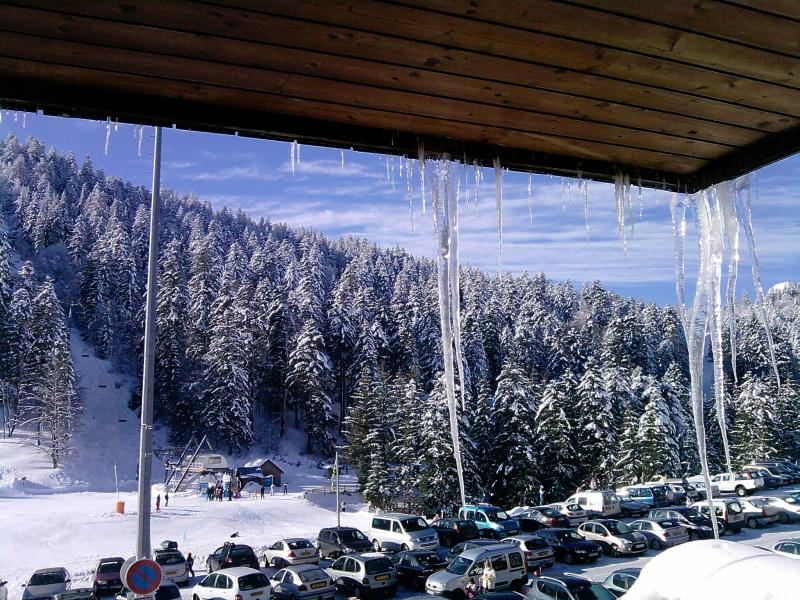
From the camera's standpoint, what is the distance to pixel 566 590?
42.7 ft

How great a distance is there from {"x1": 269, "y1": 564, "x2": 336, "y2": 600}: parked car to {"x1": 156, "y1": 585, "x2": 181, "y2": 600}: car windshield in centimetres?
245

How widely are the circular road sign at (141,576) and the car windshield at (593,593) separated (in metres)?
9.03

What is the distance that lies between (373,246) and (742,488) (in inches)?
4039

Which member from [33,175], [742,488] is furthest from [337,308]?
[33,175]

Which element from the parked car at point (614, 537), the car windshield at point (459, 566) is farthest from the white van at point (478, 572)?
the parked car at point (614, 537)

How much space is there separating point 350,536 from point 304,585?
23.7 feet

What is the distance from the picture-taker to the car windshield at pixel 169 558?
65.3 feet

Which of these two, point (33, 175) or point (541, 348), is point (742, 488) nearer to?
point (541, 348)

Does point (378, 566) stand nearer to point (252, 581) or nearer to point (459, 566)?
point (459, 566)

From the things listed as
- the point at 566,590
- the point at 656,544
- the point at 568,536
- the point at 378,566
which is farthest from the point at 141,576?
the point at 656,544

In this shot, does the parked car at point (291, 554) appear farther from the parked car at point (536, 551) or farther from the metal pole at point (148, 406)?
the metal pole at point (148, 406)

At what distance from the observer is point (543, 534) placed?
20.9 metres

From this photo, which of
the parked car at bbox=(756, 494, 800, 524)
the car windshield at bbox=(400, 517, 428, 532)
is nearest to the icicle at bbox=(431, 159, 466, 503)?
the car windshield at bbox=(400, 517, 428, 532)

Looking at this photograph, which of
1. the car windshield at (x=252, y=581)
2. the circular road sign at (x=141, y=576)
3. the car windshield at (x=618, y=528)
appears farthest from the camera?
the car windshield at (x=618, y=528)
